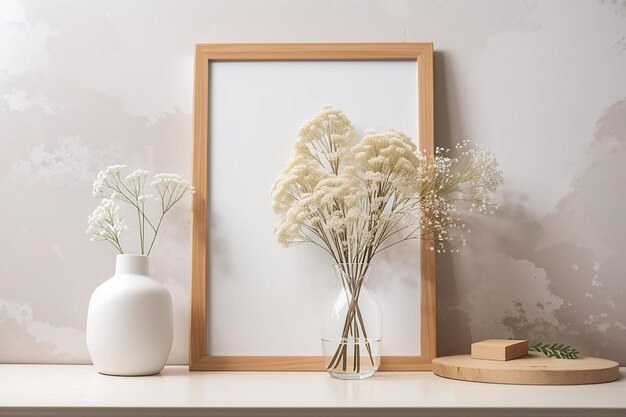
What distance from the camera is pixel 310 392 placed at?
1.13 m

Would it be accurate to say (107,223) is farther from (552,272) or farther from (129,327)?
(552,272)

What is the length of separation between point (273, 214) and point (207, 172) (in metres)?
0.17

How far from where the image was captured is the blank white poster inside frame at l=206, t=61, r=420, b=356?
1.43 m

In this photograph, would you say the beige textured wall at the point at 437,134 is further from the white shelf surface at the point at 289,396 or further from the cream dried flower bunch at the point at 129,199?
the white shelf surface at the point at 289,396

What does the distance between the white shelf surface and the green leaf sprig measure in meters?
0.11

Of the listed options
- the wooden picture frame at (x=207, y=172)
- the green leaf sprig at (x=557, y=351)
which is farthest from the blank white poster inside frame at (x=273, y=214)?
the green leaf sprig at (x=557, y=351)

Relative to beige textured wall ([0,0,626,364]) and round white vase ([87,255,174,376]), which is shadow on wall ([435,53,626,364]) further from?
round white vase ([87,255,174,376])

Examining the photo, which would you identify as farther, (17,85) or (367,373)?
(17,85)

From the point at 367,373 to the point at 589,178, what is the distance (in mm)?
676

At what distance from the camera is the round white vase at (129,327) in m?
1.29

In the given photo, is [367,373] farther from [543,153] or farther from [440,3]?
[440,3]

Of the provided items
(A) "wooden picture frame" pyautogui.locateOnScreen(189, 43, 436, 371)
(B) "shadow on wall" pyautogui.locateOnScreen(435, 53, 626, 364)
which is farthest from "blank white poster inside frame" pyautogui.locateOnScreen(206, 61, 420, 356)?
(B) "shadow on wall" pyautogui.locateOnScreen(435, 53, 626, 364)
